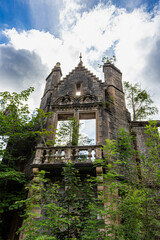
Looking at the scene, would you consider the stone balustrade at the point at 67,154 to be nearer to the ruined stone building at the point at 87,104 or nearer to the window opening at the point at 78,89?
the ruined stone building at the point at 87,104

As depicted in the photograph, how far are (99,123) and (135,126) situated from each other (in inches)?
90.2

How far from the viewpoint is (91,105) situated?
36.1 ft

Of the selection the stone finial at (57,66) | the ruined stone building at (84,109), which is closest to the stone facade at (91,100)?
the ruined stone building at (84,109)

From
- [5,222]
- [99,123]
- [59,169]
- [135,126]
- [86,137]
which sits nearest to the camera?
[59,169]

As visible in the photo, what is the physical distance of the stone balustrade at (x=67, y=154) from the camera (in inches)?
315

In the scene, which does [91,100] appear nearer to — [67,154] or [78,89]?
[78,89]

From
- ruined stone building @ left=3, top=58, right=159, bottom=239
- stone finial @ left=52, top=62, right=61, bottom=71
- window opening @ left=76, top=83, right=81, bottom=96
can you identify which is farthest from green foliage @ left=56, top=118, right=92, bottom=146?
stone finial @ left=52, top=62, right=61, bottom=71

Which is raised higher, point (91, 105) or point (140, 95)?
point (140, 95)

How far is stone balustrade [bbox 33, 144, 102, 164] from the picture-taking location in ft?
26.2

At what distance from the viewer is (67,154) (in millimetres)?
8148

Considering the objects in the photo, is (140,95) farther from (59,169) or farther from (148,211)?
Answer: (148,211)

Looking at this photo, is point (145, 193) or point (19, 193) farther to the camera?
point (19, 193)

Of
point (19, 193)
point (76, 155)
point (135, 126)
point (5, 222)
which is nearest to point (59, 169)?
point (76, 155)

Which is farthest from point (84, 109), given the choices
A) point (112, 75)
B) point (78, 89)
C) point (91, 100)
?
point (112, 75)
